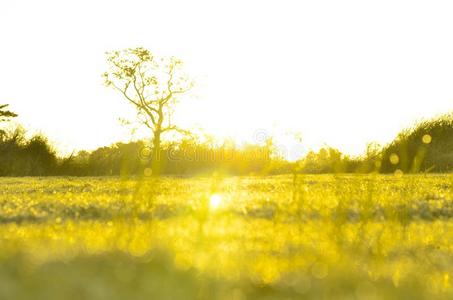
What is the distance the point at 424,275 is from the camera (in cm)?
326

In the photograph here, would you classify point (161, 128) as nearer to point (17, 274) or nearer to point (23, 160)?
point (23, 160)

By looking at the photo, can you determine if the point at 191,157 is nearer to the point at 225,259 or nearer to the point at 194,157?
the point at 194,157

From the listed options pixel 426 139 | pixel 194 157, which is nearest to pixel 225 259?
pixel 426 139

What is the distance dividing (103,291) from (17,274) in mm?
485

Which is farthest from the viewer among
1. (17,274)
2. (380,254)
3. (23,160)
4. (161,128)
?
(161,128)

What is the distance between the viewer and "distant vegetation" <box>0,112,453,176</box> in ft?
73.9

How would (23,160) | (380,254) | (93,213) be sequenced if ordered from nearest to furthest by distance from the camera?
(380,254), (93,213), (23,160)

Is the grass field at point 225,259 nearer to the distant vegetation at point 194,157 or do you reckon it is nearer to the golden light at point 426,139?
the distant vegetation at point 194,157

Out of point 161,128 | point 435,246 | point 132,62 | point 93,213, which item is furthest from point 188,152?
point 435,246

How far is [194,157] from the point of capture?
1137 inches

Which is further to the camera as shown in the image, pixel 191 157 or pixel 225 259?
pixel 191 157

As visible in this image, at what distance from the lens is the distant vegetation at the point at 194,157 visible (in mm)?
22531

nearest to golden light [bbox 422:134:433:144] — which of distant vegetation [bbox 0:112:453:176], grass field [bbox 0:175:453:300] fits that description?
distant vegetation [bbox 0:112:453:176]

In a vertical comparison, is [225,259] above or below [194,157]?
below
